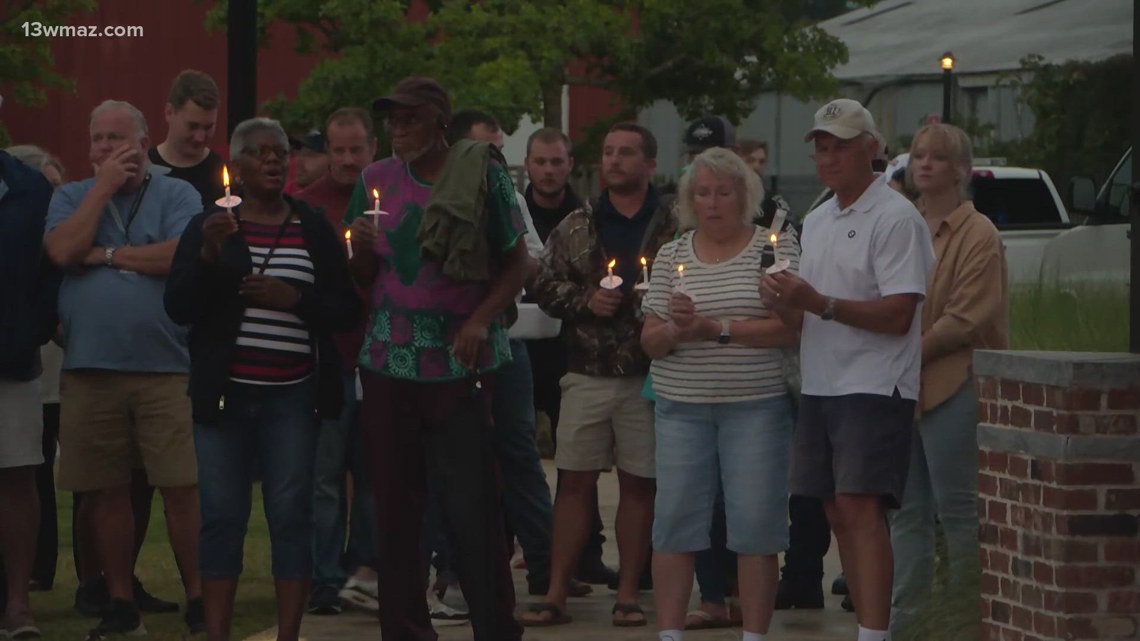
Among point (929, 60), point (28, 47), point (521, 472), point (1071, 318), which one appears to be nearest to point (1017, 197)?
point (1071, 318)

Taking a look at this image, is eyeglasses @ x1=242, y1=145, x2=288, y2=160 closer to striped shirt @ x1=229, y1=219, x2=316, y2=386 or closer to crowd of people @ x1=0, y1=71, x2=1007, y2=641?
crowd of people @ x1=0, y1=71, x2=1007, y2=641

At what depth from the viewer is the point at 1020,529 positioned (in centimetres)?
682

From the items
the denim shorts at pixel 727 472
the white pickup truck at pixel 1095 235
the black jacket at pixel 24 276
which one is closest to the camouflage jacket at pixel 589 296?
the denim shorts at pixel 727 472

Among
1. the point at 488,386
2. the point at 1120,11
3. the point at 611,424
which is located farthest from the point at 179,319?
the point at 1120,11

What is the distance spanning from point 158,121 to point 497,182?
92.5 feet

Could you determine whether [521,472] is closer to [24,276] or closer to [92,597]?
[92,597]

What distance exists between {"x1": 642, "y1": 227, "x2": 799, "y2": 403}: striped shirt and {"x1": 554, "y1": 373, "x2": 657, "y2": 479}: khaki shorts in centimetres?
91

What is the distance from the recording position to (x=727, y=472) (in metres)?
7.48

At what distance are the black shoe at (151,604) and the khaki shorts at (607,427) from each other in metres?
1.86

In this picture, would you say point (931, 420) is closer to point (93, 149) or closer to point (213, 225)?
point (213, 225)

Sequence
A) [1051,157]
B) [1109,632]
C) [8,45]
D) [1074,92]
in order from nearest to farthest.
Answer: [1109,632] → [1074,92] → [1051,157] → [8,45]

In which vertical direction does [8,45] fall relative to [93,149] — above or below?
above

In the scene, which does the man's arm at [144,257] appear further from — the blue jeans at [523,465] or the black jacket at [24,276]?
the blue jeans at [523,465]

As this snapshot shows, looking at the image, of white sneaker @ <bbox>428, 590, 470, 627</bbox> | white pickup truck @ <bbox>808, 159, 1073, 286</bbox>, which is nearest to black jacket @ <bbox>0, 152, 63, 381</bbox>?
white sneaker @ <bbox>428, 590, 470, 627</bbox>
